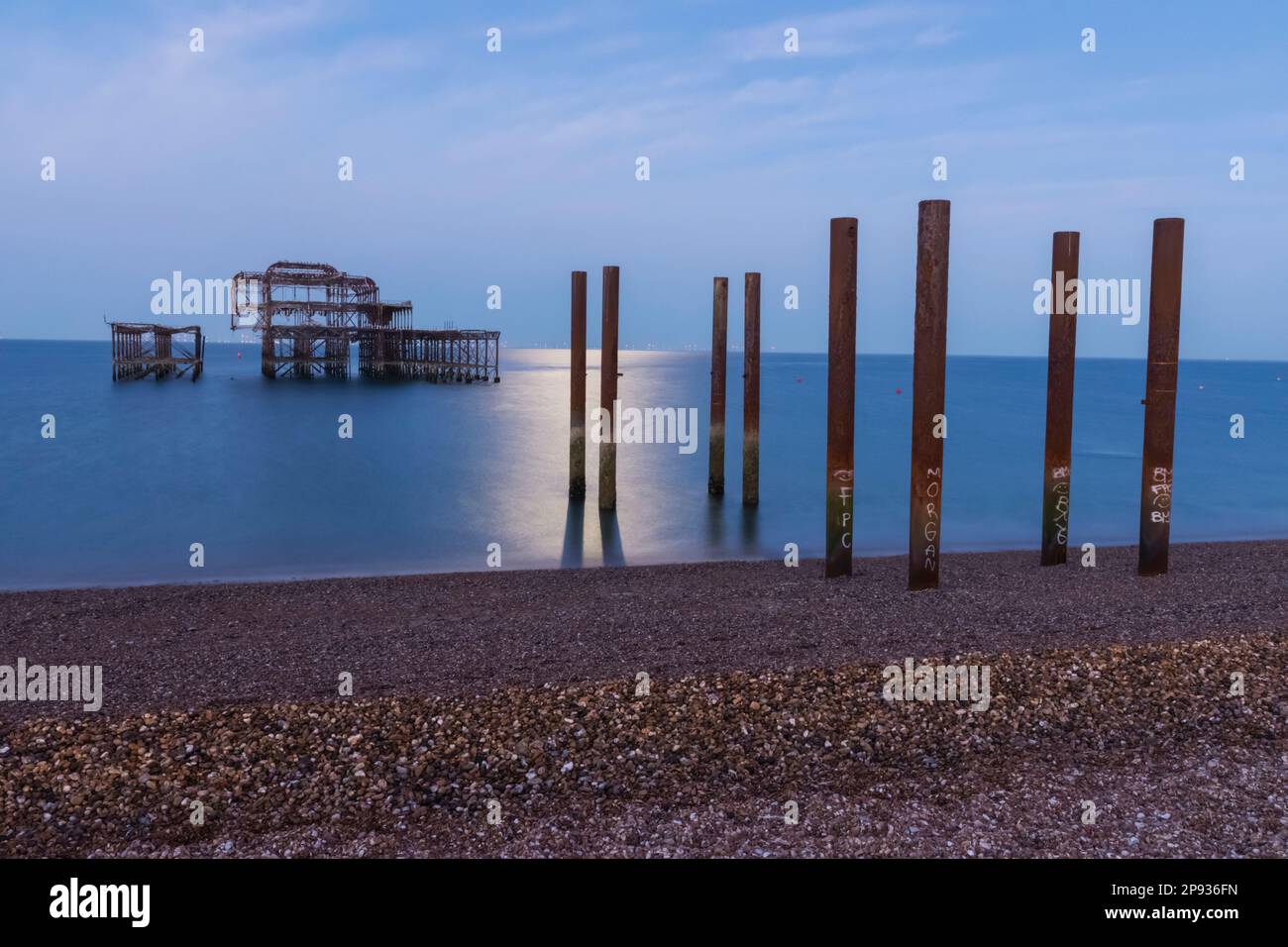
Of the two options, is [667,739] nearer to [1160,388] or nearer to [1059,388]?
[1059,388]

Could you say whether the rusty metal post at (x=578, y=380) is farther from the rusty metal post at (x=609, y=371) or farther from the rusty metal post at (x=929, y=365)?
the rusty metal post at (x=929, y=365)

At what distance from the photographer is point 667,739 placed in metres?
6.19

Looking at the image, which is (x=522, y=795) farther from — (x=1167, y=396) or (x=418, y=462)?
(x=418, y=462)

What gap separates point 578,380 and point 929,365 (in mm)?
7777

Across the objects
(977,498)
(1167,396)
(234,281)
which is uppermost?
(234,281)

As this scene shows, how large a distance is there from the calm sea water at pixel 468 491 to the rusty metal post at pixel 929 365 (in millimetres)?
5149

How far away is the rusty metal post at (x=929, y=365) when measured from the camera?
9.66 m

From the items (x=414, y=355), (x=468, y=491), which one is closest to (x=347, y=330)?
(x=414, y=355)

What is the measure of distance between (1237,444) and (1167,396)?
27.9m

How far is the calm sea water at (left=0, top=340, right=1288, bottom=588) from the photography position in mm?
16312

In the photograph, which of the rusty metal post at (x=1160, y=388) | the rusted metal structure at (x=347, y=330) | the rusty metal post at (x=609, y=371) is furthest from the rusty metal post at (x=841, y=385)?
the rusted metal structure at (x=347, y=330)
